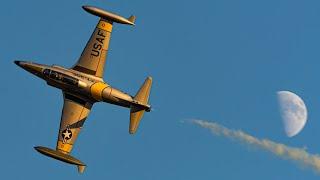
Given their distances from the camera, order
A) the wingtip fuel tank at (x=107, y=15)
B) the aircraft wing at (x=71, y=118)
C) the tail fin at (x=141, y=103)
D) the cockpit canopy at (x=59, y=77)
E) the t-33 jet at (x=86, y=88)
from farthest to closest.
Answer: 1. the wingtip fuel tank at (x=107, y=15)
2. the aircraft wing at (x=71, y=118)
3. the cockpit canopy at (x=59, y=77)
4. the t-33 jet at (x=86, y=88)
5. the tail fin at (x=141, y=103)

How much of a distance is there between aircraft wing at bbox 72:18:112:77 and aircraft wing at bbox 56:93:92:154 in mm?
2649

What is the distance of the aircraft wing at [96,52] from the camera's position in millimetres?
114750

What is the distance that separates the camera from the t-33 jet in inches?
4412

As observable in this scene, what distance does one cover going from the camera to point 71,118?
115 meters

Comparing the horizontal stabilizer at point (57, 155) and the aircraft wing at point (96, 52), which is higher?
the aircraft wing at point (96, 52)

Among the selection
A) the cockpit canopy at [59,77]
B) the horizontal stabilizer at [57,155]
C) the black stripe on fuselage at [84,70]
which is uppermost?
the black stripe on fuselage at [84,70]

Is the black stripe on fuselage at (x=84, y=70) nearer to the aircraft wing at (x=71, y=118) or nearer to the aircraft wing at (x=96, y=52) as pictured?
the aircraft wing at (x=96, y=52)

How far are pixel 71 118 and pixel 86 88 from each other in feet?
10.3

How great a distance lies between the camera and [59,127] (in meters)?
115

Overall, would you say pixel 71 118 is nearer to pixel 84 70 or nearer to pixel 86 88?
pixel 86 88

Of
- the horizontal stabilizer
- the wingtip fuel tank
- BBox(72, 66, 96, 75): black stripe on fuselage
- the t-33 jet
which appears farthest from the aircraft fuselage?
the horizontal stabilizer

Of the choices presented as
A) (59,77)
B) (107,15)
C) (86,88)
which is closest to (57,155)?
(86,88)

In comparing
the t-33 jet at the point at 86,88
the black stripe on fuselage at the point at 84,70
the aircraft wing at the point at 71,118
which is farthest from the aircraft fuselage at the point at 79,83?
the aircraft wing at the point at 71,118

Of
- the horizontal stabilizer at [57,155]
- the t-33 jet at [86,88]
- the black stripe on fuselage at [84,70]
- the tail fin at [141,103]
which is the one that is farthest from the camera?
the black stripe on fuselage at [84,70]
